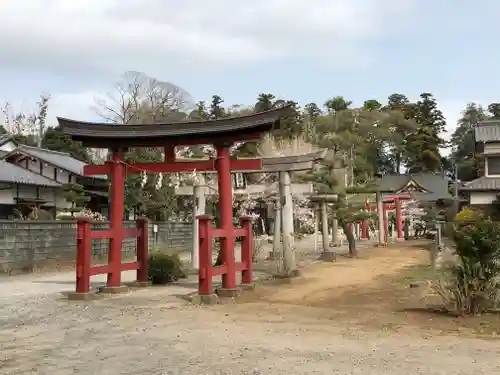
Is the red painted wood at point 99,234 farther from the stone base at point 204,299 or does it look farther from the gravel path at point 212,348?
the gravel path at point 212,348

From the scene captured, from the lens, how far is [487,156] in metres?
31.2

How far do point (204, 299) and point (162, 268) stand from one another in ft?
11.0

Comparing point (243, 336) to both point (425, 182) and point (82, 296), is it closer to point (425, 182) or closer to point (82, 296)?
point (82, 296)

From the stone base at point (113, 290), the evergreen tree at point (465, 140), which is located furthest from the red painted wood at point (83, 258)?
the evergreen tree at point (465, 140)

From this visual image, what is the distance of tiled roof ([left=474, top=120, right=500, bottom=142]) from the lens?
31.3 m

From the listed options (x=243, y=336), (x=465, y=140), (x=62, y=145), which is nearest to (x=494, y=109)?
(x=465, y=140)

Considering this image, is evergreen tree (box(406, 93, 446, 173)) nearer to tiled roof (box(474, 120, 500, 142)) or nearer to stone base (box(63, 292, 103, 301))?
tiled roof (box(474, 120, 500, 142))

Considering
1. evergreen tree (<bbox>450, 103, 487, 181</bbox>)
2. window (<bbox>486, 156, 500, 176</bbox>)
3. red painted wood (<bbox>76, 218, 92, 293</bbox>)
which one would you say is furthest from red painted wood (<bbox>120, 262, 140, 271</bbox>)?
evergreen tree (<bbox>450, 103, 487, 181</bbox>)

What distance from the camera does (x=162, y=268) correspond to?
556 inches

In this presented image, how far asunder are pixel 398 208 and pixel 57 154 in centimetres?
2115

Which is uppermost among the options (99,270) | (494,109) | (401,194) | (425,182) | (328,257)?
(494,109)

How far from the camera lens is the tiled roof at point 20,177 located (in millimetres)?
27013

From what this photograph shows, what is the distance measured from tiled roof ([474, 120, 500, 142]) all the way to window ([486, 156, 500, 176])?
1049 mm

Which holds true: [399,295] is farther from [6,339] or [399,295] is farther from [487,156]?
[487,156]
